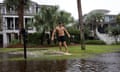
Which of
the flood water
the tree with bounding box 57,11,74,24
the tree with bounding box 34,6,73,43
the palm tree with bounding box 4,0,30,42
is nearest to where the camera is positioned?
the flood water

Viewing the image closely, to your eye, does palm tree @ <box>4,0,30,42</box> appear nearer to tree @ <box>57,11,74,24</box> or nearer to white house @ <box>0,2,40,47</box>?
tree @ <box>57,11,74,24</box>

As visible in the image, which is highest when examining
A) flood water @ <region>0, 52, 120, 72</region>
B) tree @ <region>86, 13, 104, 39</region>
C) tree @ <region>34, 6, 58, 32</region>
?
tree @ <region>86, 13, 104, 39</region>

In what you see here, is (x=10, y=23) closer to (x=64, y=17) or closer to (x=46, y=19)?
(x=46, y=19)

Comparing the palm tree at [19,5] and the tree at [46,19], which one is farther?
the palm tree at [19,5]

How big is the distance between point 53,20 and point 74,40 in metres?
10.9

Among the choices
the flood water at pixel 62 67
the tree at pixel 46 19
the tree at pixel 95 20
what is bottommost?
the flood water at pixel 62 67

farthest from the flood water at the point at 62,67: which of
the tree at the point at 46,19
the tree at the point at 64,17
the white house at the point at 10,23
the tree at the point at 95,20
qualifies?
the tree at the point at 95,20

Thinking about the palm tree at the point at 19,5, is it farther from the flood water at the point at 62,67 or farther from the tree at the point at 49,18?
the flood water at the point at 62,67

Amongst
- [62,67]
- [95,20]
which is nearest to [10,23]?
[95,20]

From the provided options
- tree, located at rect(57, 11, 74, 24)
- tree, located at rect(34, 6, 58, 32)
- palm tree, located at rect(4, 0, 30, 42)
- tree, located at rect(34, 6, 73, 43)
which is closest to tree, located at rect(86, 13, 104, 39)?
palm tree, located at rect(4, 0, 30, 42)

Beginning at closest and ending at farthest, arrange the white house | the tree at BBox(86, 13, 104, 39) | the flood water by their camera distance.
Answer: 1. the flood water
2. the white house
3. the tree at BBox(86, 13, 104, 39)

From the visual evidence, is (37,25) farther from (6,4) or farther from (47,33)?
(6,4)

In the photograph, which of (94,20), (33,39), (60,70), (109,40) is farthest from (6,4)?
(60,70)

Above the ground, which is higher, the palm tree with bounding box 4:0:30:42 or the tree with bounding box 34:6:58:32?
the palm tree with bounding box 4:0:30:42
